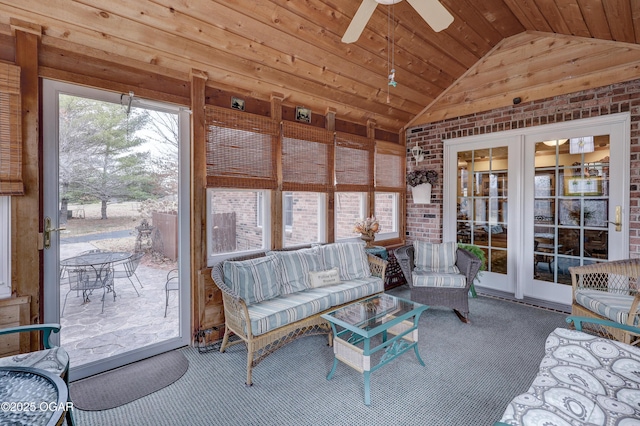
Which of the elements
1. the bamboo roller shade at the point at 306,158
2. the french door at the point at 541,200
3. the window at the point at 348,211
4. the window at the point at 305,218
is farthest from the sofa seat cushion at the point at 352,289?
the french door at the point at 541,200

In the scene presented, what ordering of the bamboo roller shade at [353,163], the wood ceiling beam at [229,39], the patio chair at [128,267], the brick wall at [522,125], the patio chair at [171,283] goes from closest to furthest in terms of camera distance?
1. the wood ceiling beam at [229,39]
2. the patio chair at [128,267]
3. the patio chair at [171,283]
4. the brick wall at [522,125]
5. the bamboo roller shade at [353,163]

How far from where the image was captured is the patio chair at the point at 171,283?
9.60 ft

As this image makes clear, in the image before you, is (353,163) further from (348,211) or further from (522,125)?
(522,125)

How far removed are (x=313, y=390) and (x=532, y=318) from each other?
276 centimetres

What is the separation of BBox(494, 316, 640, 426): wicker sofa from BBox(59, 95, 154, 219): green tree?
9.74 ft

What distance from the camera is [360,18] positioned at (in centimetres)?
211

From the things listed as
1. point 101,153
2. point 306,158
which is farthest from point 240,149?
point 101,153

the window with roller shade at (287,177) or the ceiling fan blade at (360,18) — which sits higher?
the ceiling fan blade at (360,18)

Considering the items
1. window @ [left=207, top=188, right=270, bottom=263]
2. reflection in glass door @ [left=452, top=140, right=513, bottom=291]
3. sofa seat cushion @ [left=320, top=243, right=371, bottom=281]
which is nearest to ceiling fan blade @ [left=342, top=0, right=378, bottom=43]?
window @ [left=207, top=188, right=270, bottom=263]

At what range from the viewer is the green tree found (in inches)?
94.9

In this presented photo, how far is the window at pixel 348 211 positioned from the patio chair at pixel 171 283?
2.10 meters

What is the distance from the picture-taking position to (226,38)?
2674 millimetres

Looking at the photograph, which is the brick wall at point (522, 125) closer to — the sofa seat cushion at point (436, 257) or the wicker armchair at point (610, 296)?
the wicker armchair at point (610, 296)

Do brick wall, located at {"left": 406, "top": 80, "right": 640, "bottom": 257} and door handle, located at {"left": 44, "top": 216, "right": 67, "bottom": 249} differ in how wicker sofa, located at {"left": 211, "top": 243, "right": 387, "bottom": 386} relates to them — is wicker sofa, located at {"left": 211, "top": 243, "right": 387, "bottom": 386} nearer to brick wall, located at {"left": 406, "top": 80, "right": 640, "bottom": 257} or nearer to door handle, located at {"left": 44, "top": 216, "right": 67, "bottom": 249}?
door handle, located at {"left": 44, "top": 216, "right": 67, "bottom": 249}
